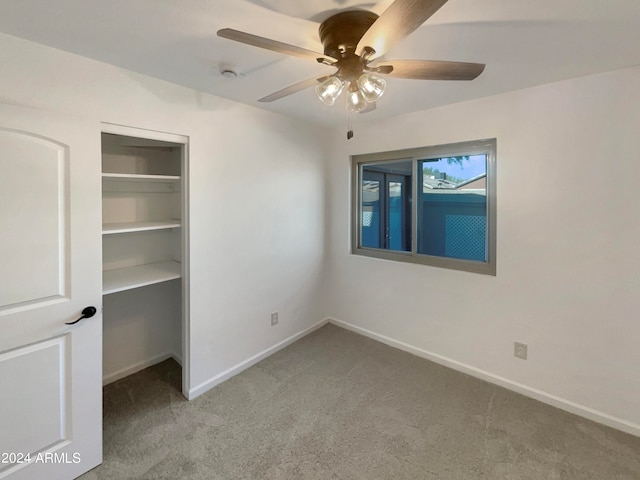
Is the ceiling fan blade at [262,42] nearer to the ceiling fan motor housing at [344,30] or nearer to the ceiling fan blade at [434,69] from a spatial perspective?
the ceiling fan motor housing at [344,30]

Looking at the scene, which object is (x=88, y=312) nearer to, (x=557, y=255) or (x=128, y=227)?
(x=128, y=227)

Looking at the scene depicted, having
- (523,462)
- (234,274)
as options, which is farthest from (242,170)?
(523,462)

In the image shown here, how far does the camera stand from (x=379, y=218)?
357 centimetres

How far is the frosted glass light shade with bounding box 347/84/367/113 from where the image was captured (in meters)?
1.49

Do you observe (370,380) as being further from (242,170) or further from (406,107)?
(406,107)

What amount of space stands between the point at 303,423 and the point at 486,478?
1114 millimetres

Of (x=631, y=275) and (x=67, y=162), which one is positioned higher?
(x=67, y=162)

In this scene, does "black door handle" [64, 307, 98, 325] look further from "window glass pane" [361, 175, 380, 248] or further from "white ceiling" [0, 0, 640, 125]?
"window glass pane" [361, 175, 380, 248]

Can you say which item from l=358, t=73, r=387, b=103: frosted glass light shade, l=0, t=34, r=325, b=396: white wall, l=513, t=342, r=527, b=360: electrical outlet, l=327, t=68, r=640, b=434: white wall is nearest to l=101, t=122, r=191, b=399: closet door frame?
l=0, t=34, r=325, b=396: white wall

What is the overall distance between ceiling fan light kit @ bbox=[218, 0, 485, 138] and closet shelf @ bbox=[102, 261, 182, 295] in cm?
165

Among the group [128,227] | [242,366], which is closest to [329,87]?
[128,227]

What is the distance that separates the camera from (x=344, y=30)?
130 centimetres

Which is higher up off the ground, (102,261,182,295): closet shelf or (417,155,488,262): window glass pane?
(417,155,488,262): window glass pane

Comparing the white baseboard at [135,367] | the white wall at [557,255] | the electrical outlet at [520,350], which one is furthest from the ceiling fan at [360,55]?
the white baseboard at [135,367]
